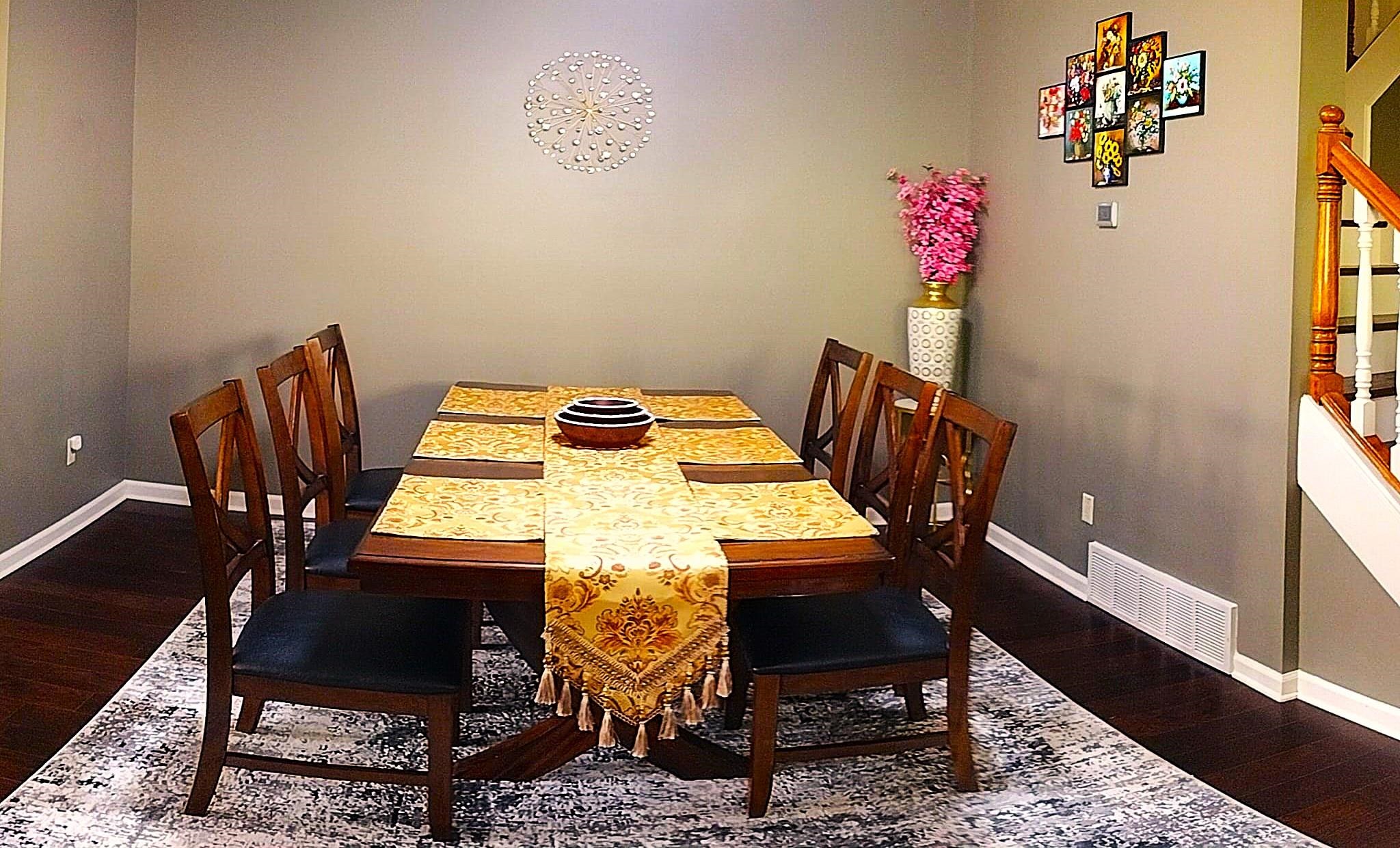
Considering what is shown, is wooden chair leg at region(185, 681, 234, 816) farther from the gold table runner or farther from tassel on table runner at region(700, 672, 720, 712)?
tassel on table runner at region(700, 672, 720, 712)

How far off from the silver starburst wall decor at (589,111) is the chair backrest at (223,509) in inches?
107

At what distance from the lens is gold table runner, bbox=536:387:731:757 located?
7.73 ft

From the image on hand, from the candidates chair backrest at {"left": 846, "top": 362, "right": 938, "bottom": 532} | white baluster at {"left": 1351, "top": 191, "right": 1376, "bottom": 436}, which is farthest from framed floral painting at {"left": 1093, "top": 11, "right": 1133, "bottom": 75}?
chair backrest at {"left": 846, "top": 362, "right": 938, "bottom": 532}

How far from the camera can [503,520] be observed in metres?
2.62

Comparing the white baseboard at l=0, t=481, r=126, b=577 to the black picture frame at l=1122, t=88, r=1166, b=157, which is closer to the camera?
the black picture frame at l=1122, t=88, r=1166, b=157

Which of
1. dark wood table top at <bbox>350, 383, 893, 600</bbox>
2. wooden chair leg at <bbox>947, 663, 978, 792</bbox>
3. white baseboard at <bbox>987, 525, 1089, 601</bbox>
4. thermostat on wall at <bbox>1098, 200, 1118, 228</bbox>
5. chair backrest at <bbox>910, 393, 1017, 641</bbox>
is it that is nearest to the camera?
dark wood table top at <bbox>350, 383, 893, 600</bbox>

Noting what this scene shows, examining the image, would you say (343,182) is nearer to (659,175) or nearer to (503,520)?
(659,175)

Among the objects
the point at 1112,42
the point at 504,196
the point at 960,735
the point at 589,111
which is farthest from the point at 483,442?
the point at 1112,42

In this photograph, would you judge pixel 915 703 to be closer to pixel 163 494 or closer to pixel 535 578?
pixel 535 578

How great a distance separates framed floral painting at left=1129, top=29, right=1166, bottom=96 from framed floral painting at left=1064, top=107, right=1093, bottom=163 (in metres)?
0.25

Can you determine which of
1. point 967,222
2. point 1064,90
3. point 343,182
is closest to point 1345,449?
point 1064,90

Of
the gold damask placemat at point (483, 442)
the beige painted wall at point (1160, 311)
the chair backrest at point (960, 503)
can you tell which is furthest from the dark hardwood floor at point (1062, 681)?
the gold damask placemat at point (483, 442)

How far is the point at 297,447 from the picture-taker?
11.8ft

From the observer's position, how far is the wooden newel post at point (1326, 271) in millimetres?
3354
